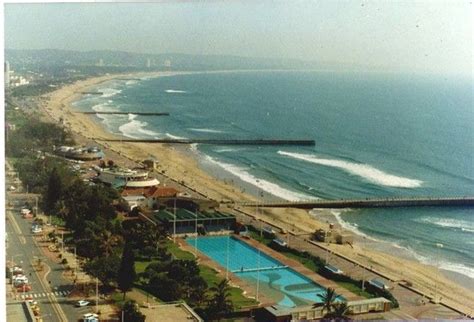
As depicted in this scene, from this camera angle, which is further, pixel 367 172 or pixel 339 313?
pixel 367 172

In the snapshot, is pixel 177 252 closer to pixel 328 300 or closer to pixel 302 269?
pixel 302 269

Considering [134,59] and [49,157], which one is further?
[49,157]

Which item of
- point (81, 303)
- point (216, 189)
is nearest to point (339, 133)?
point (216, 189)

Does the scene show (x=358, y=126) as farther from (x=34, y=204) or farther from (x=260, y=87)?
(x=34, y=204)

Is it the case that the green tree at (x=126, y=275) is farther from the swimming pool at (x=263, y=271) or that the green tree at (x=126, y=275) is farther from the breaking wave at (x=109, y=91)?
the breaking wave at (x=109, y=91)

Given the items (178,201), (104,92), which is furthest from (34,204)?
(104,92)

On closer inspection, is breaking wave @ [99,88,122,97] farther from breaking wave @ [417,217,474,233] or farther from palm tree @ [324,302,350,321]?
breaking wave @ [417,217,474,233]
